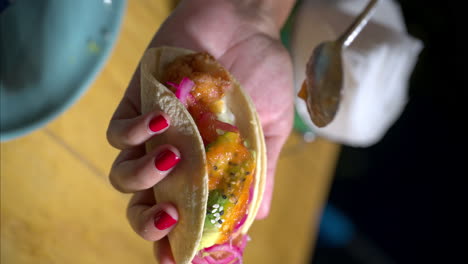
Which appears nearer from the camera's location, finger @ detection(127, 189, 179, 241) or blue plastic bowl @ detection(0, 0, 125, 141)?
finger @ detection(127, 189, 179, 241)

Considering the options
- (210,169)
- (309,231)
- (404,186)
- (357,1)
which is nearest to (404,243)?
(404,186)

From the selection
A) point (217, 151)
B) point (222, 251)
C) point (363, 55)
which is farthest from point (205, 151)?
point (363, 55)

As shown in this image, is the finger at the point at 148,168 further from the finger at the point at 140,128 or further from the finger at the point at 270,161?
the finger at the point at 270,161

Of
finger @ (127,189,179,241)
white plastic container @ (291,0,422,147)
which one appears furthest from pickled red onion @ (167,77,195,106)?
white plastic container @ (291,0,422,147)

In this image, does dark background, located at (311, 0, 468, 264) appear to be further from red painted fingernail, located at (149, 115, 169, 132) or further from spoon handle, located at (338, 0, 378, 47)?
red painted fingernail, located at (149, 115, 169, 132)

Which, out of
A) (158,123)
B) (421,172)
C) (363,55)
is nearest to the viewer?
(158,123)

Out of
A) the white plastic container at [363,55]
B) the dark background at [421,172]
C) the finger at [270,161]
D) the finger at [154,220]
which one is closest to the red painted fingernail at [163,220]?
the finger at [154,220]

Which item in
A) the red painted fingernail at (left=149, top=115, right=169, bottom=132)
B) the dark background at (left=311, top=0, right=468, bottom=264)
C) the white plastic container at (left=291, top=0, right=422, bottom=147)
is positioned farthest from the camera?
the dark background at (left=311, top=0, right=468, bottom=264)

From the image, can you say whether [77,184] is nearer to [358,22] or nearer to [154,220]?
[154,220]
